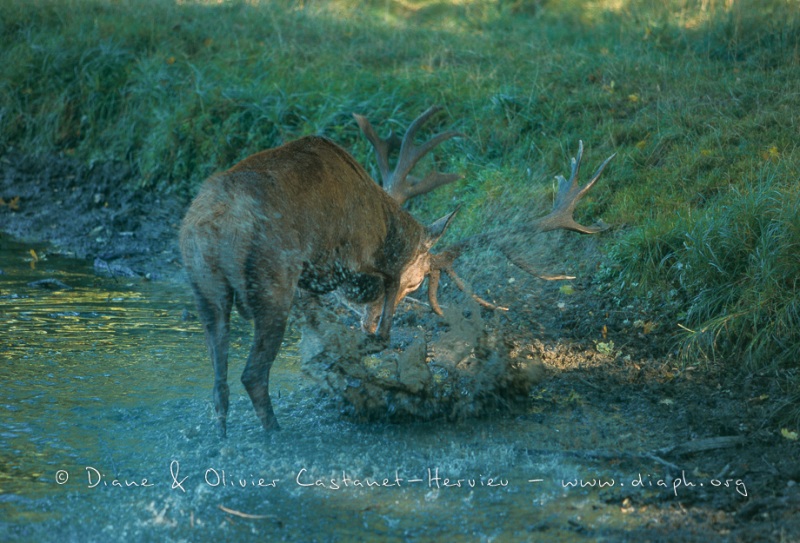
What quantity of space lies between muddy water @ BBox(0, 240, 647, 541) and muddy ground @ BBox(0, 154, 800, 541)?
12.4 inches

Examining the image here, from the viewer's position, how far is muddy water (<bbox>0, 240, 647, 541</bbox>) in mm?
3775

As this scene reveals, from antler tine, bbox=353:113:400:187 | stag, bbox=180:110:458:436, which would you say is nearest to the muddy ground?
antler tine, bbox=353:113:400:187

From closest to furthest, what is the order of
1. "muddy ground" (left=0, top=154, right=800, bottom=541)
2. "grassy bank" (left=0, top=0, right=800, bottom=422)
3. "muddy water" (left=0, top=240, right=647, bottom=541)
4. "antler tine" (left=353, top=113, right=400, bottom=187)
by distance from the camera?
"muddy water" (left=0, top=240, right=647, bottom=541) → "muddy ground" (left=0, top=154, right=800, bottom=541) → "grassy bank" (left=0, top=0, right=800, bottom=422) → "antler tine" (left=353, top=113, right=400, bottom=187)

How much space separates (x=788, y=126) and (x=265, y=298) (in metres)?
5.00

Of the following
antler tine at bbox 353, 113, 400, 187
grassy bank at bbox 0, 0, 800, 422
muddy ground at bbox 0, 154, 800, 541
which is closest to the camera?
muddy ground at bbox 0, 154, 800, 541

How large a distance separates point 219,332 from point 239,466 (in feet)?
2.40

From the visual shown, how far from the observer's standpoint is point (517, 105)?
29.6 feet

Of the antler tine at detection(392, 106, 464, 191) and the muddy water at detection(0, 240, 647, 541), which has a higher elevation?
the antler tine at detection(392, 106, 464, 191)

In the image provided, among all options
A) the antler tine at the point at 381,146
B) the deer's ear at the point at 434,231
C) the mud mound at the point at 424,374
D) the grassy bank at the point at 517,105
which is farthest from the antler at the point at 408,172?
the mud mound at the point at 424,374

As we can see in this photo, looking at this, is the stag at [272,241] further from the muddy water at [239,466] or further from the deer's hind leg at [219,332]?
the muddy water at [239,466]

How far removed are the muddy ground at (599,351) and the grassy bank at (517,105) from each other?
230 mm

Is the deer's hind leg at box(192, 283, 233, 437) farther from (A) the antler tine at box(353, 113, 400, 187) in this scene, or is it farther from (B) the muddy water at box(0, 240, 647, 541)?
(A) the antler tine at box(353, 113, 400, 187)

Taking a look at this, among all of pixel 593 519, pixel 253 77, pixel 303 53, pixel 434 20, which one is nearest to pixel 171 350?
pixel 593 519

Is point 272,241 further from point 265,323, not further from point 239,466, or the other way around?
point 239,466
